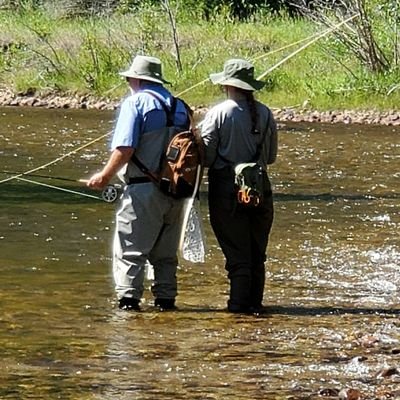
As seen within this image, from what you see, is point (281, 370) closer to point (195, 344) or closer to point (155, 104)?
point (195, 344)

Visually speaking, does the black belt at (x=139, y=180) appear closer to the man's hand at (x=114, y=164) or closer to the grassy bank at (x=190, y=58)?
the man's hand at (x=114, y=164)

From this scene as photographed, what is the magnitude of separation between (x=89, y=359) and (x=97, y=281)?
232 centimetres

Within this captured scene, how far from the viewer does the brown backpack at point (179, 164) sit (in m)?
7.43

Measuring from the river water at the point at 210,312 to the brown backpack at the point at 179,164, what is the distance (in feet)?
2.43

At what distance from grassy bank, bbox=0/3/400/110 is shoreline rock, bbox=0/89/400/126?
1.02 feet

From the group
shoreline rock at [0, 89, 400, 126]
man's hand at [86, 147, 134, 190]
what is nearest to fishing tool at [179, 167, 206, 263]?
man's hand at [86, 147, 134, 190]

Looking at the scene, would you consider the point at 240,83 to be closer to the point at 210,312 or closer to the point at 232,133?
the point at 232,133

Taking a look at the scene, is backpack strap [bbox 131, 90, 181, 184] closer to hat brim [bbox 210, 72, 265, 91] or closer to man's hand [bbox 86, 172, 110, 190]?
man's hand [bbox 86, 172, 110, 190]

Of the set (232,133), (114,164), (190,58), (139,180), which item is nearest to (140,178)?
(139,180)

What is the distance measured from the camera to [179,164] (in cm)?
745

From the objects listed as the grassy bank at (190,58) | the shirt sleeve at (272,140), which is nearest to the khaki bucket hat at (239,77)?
the shirt sleeve at (272,140)

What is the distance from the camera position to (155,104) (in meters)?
7.50

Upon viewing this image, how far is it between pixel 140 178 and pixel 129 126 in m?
0.32

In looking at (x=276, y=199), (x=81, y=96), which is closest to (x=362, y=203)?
(x=276, y=199)
